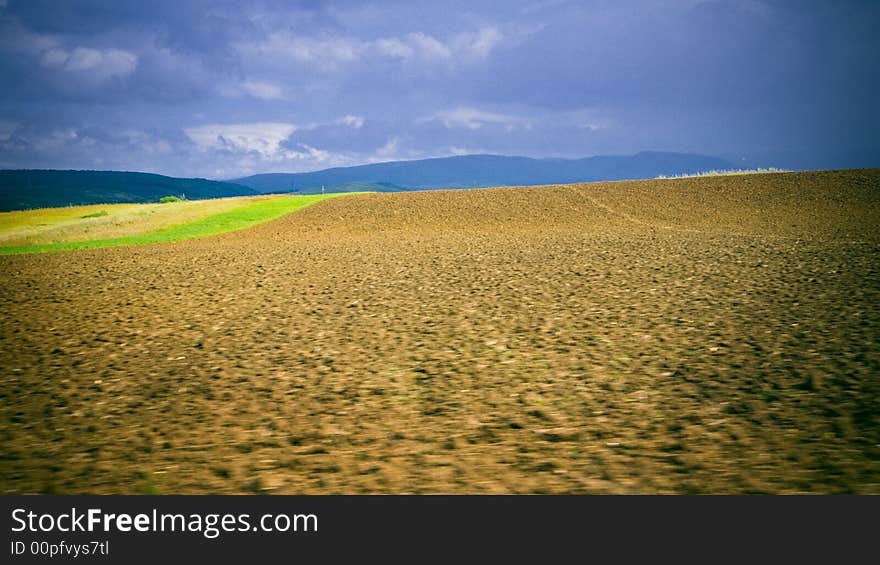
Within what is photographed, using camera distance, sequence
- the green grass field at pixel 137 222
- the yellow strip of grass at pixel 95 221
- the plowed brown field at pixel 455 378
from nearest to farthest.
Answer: the plowed brown field at pixel 455 378
the green grass field at pixel 137 222
the yellow strip of grass at pixel 95 221

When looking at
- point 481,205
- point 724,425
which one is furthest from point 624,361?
point 481,205

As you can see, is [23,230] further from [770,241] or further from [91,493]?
[770,241]

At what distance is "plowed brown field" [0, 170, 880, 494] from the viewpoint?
4.95 m

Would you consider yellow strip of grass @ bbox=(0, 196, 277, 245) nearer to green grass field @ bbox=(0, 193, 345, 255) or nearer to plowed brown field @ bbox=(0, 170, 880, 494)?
green grass field @ bbox=(0, 193, 345, 255)

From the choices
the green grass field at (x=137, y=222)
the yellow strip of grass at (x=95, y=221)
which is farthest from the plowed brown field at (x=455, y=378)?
the yellow strip of grass at (x=95, y=221)

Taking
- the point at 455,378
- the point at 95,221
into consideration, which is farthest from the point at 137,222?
the point at 455,378

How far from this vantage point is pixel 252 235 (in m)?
38.4

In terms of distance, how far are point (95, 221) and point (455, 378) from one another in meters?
51.6

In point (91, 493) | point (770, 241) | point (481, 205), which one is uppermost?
point (481, 205)

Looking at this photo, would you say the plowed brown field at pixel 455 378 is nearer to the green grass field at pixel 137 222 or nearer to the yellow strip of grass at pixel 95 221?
the green grass field at pixel 137 222

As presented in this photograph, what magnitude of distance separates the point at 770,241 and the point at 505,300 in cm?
1817

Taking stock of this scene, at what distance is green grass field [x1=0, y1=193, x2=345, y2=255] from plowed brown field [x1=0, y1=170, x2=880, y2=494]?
62.2 feet

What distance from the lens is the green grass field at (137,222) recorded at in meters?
36.2

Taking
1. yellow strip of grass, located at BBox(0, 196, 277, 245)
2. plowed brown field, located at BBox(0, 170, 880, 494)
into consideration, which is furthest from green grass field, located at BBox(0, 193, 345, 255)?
plowed brown field, located at BBox(0, 170, 880, 494)
